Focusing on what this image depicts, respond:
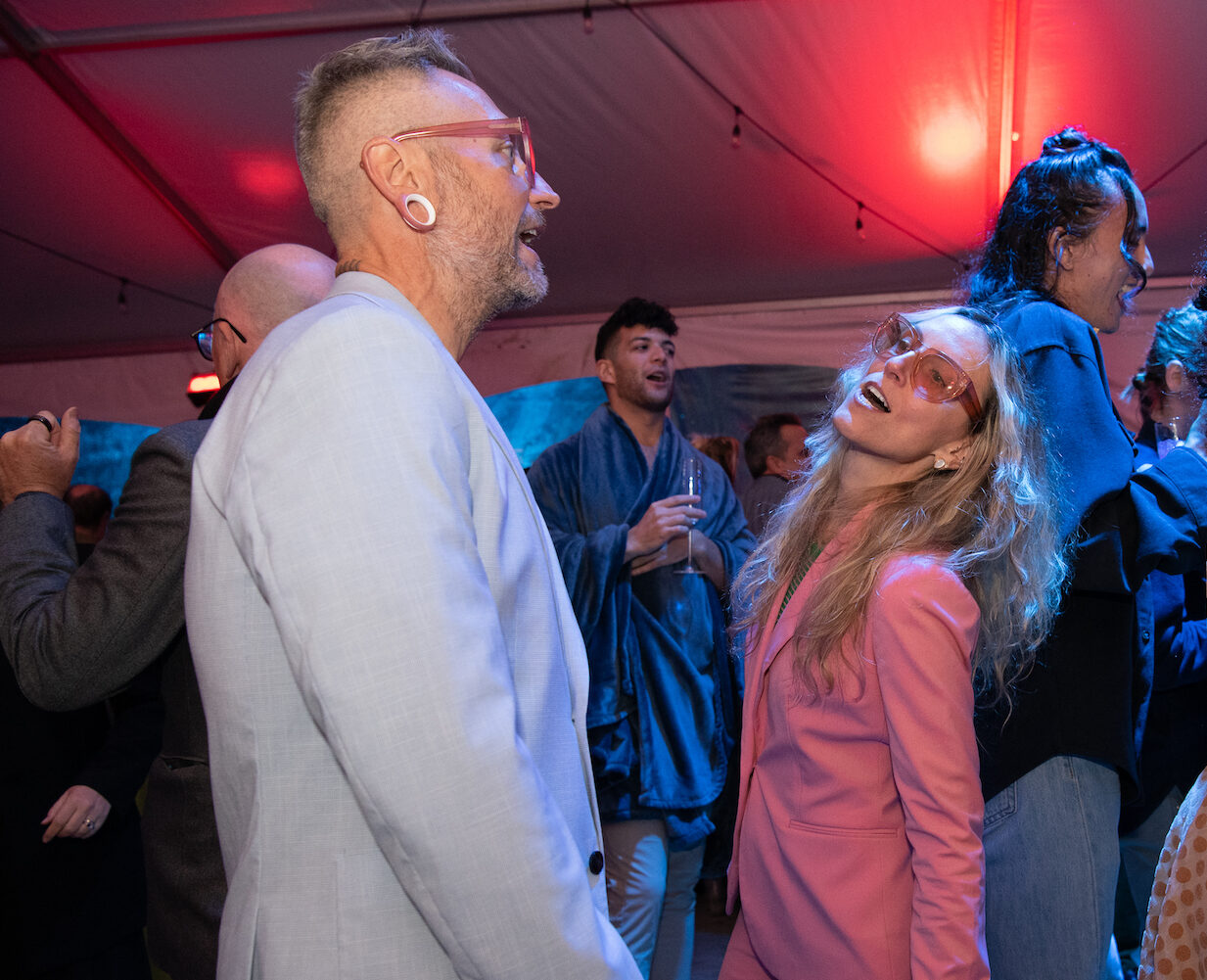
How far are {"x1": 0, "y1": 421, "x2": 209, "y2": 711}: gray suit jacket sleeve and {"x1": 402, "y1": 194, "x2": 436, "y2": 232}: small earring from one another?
67 cm

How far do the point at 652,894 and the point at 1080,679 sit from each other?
1.58 meters

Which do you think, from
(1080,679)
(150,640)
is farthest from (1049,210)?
(150,640)

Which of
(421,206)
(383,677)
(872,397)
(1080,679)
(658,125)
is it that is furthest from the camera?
(658,125)

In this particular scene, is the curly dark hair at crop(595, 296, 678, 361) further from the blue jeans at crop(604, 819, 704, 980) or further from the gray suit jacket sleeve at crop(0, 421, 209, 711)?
the gray suit jacket sleeve at crop(0, 421, 209, 711)

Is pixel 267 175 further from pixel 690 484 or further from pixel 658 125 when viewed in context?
pixel 690 484

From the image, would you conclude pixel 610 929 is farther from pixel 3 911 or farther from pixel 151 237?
pixel 151 237

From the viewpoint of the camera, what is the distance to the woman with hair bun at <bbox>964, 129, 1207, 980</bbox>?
5.40 feet

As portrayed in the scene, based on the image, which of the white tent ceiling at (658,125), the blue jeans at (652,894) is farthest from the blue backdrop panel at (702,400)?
the blue jeans at (652,894)

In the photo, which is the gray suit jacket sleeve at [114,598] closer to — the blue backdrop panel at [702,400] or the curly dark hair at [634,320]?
the curly dark hair at [634,320]

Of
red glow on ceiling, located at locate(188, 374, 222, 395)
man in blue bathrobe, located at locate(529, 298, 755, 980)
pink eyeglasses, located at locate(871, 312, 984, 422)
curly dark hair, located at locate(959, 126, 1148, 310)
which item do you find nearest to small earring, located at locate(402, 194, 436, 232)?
pink eyeglasses, located at locate(871, 312, 984, 422)

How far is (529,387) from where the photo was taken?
6289 mm

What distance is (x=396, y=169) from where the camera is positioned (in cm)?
125

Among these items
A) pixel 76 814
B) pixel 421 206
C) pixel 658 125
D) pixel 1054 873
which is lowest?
pixel 1054 873

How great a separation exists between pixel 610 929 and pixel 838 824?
28.1 inches
